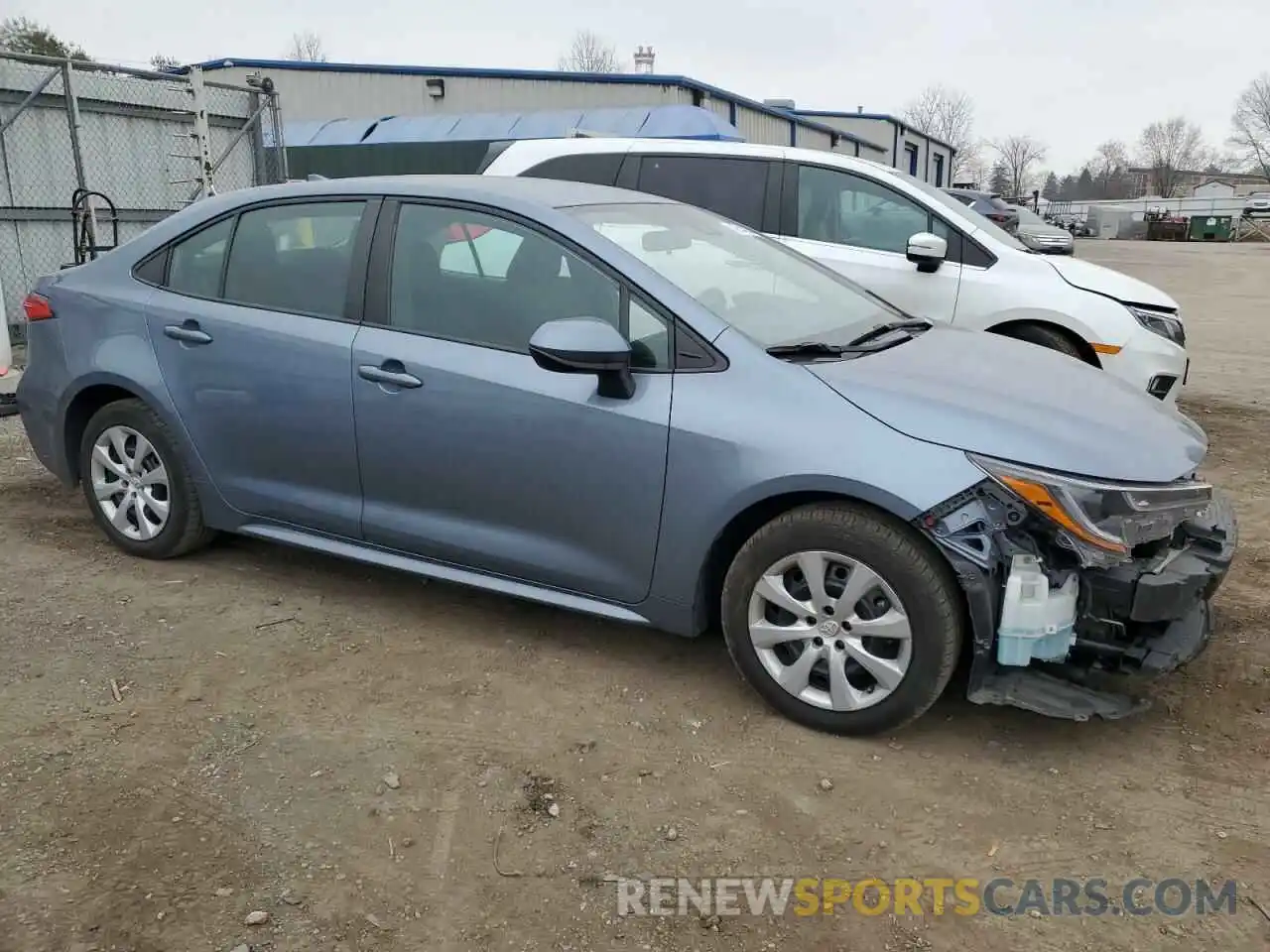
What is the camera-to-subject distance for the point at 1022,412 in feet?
10.00

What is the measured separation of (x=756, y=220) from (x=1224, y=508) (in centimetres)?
419

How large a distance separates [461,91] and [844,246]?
18859 millimetres

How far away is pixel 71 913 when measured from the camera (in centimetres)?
242

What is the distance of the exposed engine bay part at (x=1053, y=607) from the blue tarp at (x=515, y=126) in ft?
51.8

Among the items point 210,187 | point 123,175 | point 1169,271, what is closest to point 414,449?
point 210,187

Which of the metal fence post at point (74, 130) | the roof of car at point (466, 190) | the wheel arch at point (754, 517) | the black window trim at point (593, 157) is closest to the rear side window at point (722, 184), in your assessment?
the black window trim at point (593, 157)

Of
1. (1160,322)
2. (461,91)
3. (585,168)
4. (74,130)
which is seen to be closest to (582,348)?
(1160,322)

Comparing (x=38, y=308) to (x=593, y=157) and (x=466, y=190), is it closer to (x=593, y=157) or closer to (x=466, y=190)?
(x=466, y=190)

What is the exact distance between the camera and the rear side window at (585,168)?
7402mm

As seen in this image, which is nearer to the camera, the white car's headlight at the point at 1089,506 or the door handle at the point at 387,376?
the white car's headlight at the point at 1089,506

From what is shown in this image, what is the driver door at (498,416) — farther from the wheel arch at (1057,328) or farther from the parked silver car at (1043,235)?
the parked silver car at (1043,235)

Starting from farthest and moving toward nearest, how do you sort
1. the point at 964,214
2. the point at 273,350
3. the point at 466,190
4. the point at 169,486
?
the point at 964,214 < the point at 169,486 < the point at 273,350 < the point at 466,190

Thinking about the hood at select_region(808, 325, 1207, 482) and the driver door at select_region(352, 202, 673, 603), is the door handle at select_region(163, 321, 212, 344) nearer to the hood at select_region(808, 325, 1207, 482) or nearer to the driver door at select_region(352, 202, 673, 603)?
the driver door at select_region(352, 202, 673, 603)

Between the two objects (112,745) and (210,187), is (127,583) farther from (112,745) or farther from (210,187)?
(210,187)
